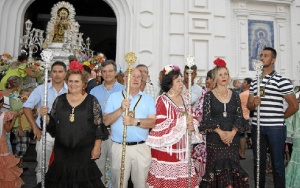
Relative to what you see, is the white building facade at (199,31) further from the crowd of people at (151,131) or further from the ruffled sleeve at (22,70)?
the crowd of people at (151,131)

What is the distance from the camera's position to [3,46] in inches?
353

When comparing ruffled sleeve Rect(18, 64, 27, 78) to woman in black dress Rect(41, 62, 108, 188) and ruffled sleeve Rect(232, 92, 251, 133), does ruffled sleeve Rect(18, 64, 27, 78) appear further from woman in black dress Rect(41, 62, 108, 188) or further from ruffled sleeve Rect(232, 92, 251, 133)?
ruffled sleeve Rect(232, 92, 251, 133)

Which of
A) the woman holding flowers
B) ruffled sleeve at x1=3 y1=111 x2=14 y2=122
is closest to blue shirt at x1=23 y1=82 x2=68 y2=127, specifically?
ruffled sleeve at x1=3 y1=111 x2=14 y2=122

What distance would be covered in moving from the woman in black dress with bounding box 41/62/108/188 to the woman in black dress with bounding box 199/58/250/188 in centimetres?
125

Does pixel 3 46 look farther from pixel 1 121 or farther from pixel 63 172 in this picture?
pixel 63 172

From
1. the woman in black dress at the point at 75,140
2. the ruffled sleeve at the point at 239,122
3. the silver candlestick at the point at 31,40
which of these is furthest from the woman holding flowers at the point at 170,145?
the silver candlestick at the point at 31,40

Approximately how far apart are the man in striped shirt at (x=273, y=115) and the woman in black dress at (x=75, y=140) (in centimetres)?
211

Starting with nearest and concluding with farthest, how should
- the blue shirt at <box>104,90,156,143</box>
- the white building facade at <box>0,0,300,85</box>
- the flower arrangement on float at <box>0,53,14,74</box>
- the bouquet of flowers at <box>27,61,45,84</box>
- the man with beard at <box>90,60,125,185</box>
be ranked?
the blue shirt at <box>104,90,156,143</box> < the man with beard at <box>90,60,125,185</box> < the bouquet of flowers at <box>27,61,45,84</box> < the flower arrangement on float at <box>0,53,14,74</box> < the white building facade at <box>0,0,300,85</box>

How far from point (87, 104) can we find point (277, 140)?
2.57 metres

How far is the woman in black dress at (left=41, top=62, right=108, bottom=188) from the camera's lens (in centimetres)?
299

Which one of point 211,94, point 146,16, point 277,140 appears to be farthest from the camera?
point 146,16

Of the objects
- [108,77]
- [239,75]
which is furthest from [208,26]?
[108,77]

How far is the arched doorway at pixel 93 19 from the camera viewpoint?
15078 millimetres

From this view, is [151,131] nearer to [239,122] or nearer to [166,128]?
[166,128]
